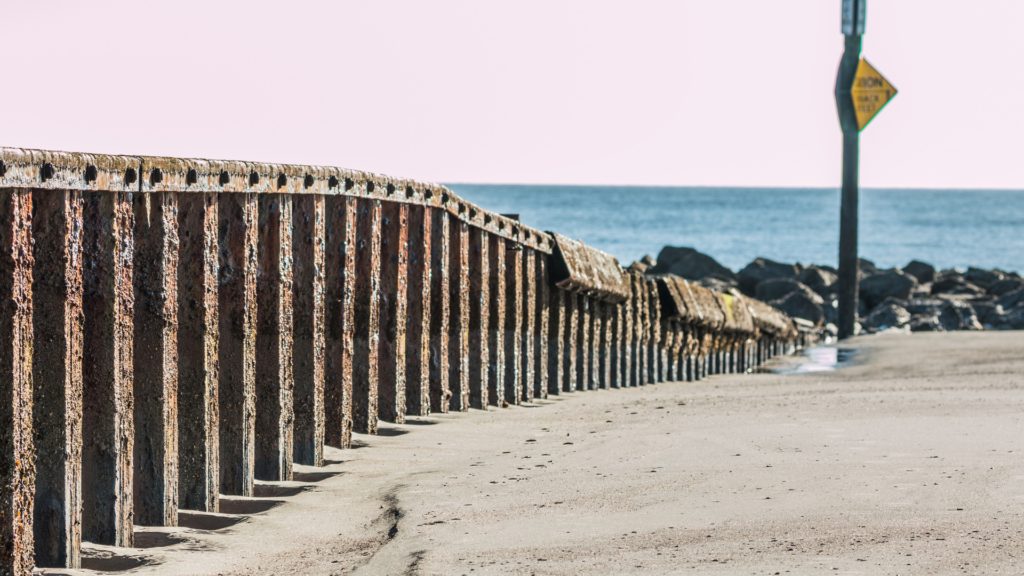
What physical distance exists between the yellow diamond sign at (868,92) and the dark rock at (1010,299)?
7711mm

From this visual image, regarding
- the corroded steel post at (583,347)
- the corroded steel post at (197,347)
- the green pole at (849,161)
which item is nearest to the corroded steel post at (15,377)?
the corroded steel post at (197,347)

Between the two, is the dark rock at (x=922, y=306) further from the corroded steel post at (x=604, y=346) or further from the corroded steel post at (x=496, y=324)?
the corroded steel post at (x=496, y=324)

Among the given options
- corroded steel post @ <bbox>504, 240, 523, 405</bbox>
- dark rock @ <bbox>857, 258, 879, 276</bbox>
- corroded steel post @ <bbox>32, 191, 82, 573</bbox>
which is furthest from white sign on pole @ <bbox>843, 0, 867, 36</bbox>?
dark rock @ <bbox>857, 258, 879, 276</bbox>

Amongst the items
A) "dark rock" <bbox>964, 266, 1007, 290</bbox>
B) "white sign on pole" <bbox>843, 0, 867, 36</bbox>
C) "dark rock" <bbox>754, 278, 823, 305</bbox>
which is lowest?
"dark rock" <bbox>754, 278, 823, 305</bbox>

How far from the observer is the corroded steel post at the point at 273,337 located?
4297mm

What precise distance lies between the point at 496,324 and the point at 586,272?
1382 mm

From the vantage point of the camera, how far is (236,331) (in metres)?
4.06

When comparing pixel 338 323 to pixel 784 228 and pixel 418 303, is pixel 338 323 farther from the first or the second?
pixel 784 228

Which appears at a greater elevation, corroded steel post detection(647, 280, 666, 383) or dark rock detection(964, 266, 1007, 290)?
dark rock detection(964, 266, 1007, 290)

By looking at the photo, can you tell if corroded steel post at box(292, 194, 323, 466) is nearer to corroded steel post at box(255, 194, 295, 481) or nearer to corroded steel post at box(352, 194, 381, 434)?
corroded steel post at box(255, 194, 295, 481)

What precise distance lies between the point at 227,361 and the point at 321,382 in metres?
0.68

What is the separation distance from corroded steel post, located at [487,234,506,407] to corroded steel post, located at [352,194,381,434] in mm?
1591

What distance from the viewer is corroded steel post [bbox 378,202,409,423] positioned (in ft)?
17.9

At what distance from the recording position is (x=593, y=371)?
28.0ft
